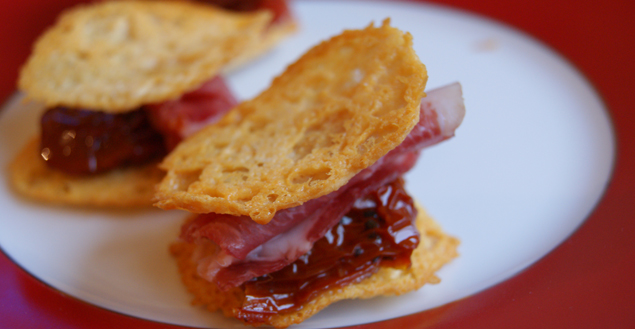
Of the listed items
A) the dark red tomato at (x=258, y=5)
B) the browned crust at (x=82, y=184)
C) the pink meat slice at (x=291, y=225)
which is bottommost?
the browned crust at (x=82, y=184)

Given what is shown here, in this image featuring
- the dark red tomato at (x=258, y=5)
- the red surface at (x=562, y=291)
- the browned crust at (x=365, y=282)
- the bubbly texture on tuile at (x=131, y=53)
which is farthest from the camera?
the dark red tomato at (x=258, y=5)

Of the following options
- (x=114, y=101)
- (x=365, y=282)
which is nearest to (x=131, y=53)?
(x=114, y=101)

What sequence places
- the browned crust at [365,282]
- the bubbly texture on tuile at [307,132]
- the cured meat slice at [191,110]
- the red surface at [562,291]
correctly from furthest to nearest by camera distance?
the cured meat slice at [191,110], the browned crust at [365,282], the red surface at [562,291], the bubbly texture on tuile at [307,132]

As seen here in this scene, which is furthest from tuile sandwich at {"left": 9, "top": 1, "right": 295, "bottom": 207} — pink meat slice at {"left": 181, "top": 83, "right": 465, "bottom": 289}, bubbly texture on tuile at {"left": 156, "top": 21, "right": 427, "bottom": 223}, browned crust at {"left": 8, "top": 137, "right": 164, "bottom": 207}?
pink meat slice at {"left": 181, "top": 83, "right": 465, "bottom": 289}

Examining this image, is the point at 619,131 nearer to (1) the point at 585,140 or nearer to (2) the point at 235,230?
(1) the point at 585,140

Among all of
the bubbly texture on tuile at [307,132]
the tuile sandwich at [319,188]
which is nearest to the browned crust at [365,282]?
the tuile sandwich at [319,188]

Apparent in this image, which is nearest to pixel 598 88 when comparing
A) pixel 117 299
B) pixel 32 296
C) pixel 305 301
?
pixel 305 301

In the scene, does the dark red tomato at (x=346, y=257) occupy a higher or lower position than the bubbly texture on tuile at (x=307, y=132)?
lower

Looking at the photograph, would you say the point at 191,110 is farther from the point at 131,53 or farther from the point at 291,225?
the point at 291,225

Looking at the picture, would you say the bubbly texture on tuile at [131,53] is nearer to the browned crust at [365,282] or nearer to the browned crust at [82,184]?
the browned crust at [82,184]
